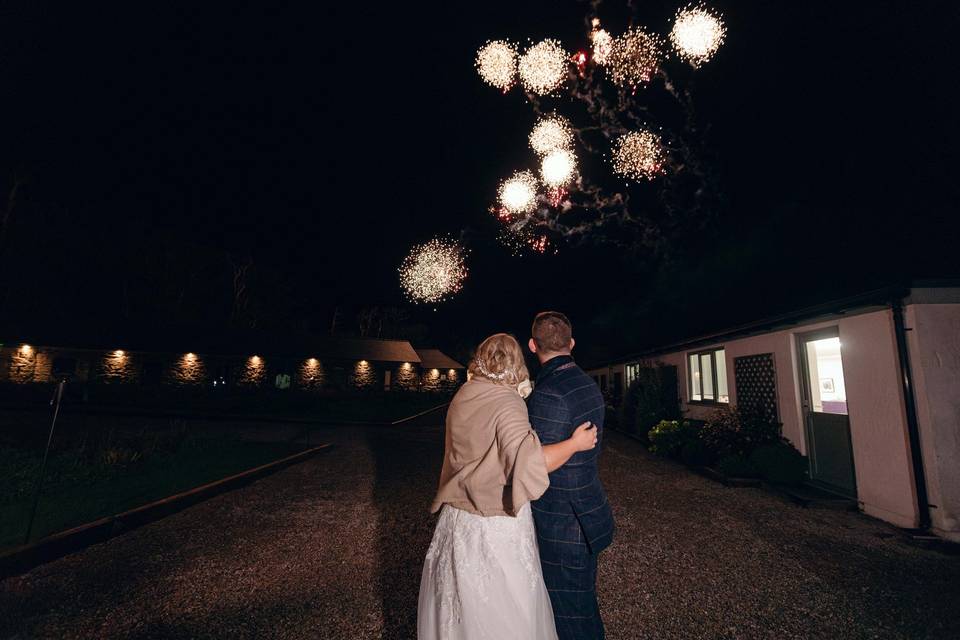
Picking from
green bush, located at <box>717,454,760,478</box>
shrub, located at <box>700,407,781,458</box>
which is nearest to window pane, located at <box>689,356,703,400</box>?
shrub, located at <box>700,407,781,458</box>

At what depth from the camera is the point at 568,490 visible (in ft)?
7.32

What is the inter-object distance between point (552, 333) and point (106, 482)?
7.79m

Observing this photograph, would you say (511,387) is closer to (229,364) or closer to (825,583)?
(825,583)

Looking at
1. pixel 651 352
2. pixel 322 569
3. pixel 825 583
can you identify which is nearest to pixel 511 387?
pixel 322 569

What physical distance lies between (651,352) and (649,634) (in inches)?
512

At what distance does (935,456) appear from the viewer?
16.5 ft

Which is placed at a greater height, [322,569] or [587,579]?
[587,579]

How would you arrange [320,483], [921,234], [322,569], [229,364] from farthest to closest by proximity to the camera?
1. [229,364]
2. [320,483]
3. [921,234]
4. [322,569]

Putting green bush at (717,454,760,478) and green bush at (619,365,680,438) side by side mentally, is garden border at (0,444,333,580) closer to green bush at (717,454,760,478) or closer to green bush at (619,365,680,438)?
green bush at (717,454,760,478)

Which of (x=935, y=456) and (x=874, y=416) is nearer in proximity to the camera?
(x=935, y=456)

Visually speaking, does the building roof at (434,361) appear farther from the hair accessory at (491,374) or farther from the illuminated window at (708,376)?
the hair accessory at (491,374)

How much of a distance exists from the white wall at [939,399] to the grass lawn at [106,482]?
1013cm

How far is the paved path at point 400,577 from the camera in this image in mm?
3057

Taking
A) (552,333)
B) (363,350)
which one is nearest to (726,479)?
(552,333)
